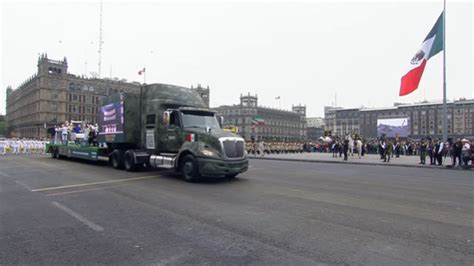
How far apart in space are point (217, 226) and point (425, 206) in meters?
5.10

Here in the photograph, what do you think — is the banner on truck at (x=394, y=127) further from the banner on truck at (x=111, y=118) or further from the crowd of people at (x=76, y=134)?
the banner on truck at (x=111, y=118)

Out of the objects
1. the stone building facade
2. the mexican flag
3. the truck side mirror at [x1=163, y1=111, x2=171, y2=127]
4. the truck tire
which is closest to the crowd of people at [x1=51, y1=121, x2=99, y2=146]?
the truck tire

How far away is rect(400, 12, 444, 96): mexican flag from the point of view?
2189 centimetres

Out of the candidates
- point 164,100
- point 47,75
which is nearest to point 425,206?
point 164,100

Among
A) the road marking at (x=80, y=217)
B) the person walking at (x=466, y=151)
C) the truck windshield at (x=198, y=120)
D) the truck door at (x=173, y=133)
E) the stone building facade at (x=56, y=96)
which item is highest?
the stone building facade at (x=56, y=96)

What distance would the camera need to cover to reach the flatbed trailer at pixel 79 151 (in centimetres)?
1686

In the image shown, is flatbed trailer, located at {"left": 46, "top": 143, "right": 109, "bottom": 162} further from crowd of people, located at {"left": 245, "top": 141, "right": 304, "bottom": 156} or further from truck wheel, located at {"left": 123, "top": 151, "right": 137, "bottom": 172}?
crowd of people, located at {"left": 245, "top": 141, "right": 304, "bottom": 156}

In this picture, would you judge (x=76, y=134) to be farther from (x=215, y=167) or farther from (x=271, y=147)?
(x=271, y=147)

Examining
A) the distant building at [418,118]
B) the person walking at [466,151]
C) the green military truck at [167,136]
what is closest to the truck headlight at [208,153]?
the green military truck at [167,136]

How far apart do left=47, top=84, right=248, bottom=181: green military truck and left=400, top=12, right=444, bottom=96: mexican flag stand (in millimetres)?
16053

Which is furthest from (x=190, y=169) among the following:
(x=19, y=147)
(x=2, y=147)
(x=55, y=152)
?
(x=19, y=147)

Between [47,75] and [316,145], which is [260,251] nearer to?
[316,145]

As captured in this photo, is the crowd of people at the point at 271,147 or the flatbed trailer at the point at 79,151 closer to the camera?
the flatbed trailer at the point at 79,151

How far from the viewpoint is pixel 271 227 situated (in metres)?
5.72
